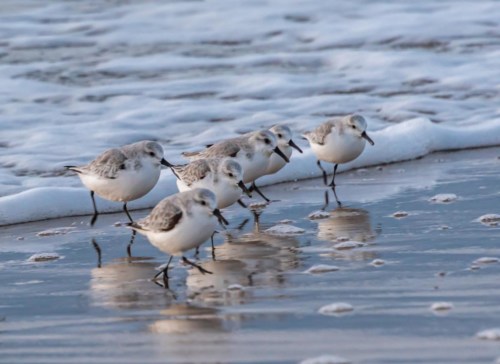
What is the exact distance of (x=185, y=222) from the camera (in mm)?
5957

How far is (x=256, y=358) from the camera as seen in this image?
455 centimetres

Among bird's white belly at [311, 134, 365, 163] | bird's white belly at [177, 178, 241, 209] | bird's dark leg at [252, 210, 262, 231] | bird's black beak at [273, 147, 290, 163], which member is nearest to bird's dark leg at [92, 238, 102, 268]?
bird's white belly at [177, 178, 241, 209]

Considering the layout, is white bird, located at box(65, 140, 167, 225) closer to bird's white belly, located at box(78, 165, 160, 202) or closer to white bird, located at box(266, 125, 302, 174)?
bird's white belly, located at box(78, 165, 160, 202)

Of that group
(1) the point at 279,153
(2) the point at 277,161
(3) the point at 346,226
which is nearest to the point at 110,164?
(1) the point at 279,153

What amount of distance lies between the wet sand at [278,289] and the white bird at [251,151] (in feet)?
1.01

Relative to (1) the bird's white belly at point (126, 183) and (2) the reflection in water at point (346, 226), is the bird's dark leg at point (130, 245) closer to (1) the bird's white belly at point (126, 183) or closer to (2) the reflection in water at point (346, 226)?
(1) the bird's white belly at point (126, 183)

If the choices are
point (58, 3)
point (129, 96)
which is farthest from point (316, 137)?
point (58, 3)

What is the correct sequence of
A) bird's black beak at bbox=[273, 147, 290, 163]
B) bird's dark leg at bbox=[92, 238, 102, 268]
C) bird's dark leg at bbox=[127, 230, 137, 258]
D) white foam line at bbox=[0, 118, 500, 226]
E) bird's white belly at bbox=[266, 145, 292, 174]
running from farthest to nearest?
1. bird's white belly at bbox=[266, 145, 292, 174]
2. bird's black beak at bbox=[273, 147, 290, 163]
3. white foam line at bbox=[0, 118, 500, 226]
4. bird's dark leg at bbox=[127, 230, 137, 258]
5. bird's dark leg at bbox=[92, 238, 102, 268]

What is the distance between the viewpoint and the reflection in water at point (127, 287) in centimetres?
566

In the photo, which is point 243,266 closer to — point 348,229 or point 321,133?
point 348,229

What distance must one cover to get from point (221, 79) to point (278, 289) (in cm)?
825

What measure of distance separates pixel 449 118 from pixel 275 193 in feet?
10.0

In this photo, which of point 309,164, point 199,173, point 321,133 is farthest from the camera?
point 309,164

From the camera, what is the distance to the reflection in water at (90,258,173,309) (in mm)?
5660
